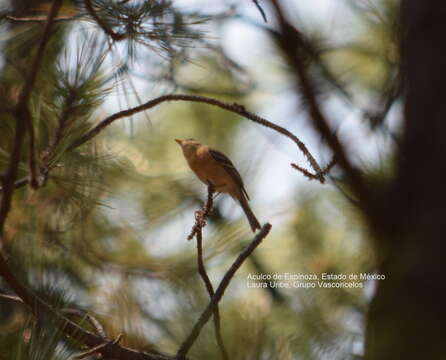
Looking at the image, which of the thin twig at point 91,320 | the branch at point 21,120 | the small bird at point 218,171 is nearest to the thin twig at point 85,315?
the thin twig at point 91,320

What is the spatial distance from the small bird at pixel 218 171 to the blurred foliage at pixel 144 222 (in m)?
0.15

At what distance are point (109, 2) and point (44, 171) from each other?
77 centimetres

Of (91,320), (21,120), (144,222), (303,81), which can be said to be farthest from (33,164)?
(144,222)

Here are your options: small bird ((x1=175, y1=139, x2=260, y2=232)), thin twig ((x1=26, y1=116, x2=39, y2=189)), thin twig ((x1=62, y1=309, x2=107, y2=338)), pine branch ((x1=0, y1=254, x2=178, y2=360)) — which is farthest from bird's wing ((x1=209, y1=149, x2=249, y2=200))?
thin twig ((x1=26, y1=116, x2=39, y2=189))

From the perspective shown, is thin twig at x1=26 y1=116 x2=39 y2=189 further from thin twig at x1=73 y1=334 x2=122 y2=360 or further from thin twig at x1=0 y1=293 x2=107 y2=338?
thin twig at x1=73 y1=334 x2=122 y2=360

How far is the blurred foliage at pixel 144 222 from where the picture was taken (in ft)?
5.34

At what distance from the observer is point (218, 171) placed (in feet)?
11.3

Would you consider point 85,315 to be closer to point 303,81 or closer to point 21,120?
point 21,120

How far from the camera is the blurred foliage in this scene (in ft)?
5.34

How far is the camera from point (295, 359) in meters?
1.40

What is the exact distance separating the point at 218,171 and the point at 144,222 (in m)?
0.56

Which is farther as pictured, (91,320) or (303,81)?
(91,320)

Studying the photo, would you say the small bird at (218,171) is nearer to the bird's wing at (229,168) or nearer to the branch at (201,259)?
the bird's wing at (229,168)

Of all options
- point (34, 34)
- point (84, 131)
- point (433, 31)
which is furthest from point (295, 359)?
point (34, 34)
